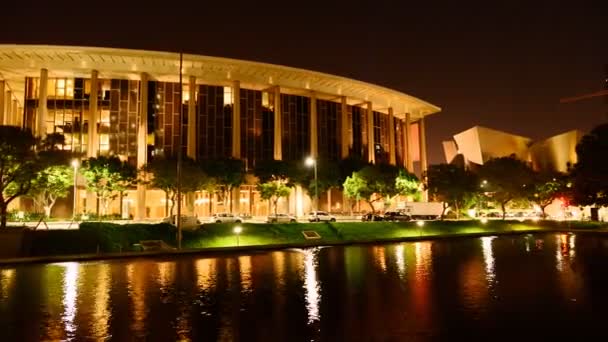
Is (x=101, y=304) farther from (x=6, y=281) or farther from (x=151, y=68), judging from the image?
(x=151, y=68)

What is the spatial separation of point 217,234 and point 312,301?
995 inches

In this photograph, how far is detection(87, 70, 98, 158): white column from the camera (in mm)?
68875

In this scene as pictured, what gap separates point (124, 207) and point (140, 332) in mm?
64066

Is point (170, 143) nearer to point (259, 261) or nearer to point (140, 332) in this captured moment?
point (259, 261)

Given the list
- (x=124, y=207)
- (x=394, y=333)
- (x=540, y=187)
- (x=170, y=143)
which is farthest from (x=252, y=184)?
(x=394, y=333)

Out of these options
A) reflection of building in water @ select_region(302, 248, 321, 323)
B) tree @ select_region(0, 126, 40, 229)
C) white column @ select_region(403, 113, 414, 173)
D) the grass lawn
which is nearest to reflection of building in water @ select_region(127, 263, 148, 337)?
reflection of building in water @ select_region(302, 248, 321, 323)

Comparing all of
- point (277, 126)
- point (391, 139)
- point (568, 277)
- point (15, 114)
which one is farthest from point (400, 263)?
point (15, 114)

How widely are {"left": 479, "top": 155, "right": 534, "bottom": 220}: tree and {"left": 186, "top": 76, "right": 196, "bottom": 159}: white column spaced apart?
1796 inches

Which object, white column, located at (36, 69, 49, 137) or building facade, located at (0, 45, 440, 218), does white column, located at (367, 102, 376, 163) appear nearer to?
building facade, located at (0, 45, 440, 218)

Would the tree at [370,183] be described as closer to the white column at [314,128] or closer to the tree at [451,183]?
the tree at [451,183]

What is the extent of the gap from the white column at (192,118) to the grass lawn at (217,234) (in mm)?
32958

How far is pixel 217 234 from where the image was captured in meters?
38.8

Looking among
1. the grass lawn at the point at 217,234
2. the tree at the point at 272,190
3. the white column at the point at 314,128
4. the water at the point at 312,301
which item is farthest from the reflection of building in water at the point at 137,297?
the white column at the point at 314,128

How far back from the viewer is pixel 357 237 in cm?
4547
